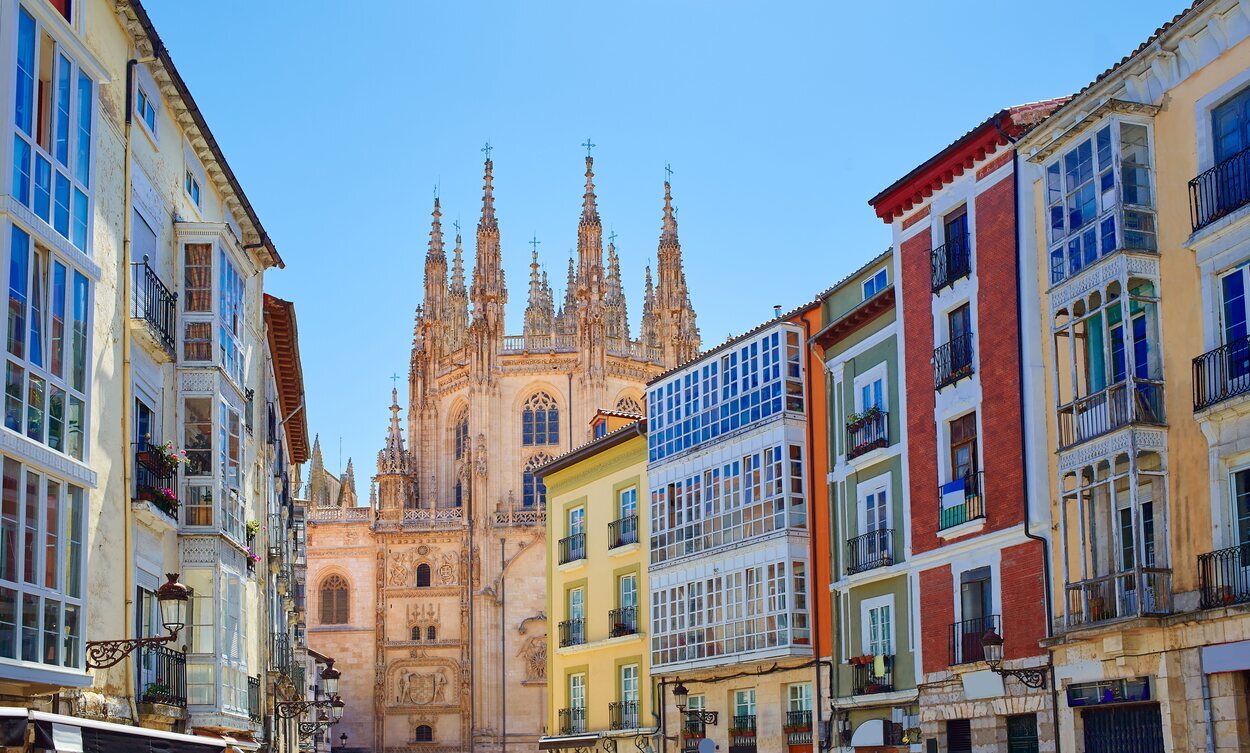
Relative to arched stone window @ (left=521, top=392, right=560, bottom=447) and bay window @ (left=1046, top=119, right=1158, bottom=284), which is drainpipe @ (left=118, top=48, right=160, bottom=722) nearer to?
bay window @ (left=1046, top=119, right=1158, bottom=284)

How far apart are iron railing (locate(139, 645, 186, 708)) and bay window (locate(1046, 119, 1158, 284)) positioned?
13273 millimetres

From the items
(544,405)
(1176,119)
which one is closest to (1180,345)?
(1176,119)

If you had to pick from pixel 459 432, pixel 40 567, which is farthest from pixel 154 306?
pixel 459 432

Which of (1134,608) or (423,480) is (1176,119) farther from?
(423,480)

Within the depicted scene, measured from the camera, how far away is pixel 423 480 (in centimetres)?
9456

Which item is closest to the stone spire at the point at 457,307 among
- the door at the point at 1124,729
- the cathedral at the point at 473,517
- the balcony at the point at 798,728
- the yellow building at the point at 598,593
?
the cathedral at the point at 473,517

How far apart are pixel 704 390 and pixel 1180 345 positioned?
1786cm

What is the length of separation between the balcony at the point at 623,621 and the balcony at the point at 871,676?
34.5 feet

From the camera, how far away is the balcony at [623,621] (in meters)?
42.1

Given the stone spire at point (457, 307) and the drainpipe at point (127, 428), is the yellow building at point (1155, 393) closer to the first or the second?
the drainpipe at point (127, 428)

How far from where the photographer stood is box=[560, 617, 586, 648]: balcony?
4462 centimetres

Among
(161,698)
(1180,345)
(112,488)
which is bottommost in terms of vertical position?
(161,698)

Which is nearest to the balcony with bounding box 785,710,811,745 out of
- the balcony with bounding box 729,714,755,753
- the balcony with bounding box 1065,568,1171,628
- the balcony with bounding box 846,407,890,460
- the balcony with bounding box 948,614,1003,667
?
the balcony with bounding box 729,714,755,753

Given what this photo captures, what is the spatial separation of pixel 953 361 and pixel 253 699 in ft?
42.6
